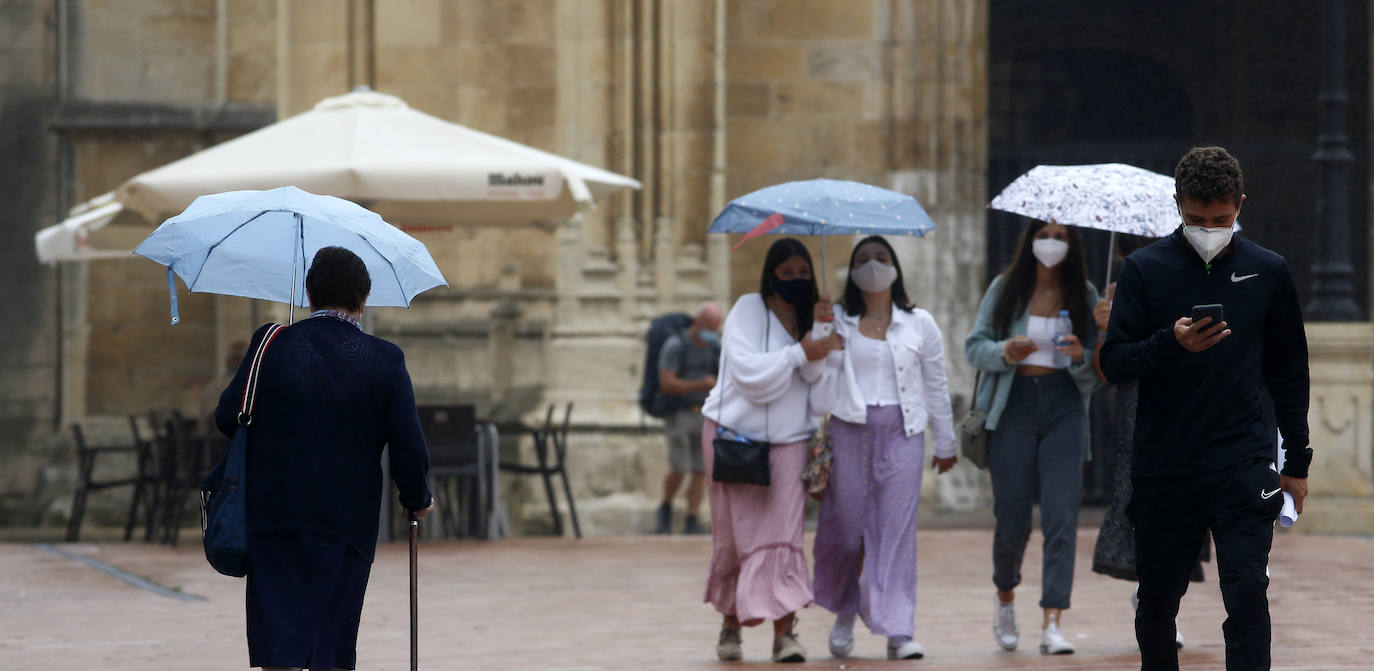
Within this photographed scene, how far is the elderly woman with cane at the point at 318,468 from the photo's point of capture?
5.25 meters

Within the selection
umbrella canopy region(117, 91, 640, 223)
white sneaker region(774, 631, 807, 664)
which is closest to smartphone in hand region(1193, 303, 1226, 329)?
white sneaker region(774, 631, 807, 664)

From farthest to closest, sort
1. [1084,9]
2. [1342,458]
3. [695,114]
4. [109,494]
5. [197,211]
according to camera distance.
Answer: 1. [1084,9]
2. [109,494]
3. [695,114]
4. [1342,458]
5. [197,211]

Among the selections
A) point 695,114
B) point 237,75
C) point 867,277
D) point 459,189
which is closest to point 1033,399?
point 867,277

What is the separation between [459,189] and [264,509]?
20.8ft

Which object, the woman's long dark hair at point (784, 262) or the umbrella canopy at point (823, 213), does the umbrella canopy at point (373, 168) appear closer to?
the umbrella canopy at point (823, 213)

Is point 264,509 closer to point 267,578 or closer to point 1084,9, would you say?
point 267,578

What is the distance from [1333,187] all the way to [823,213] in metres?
6.93

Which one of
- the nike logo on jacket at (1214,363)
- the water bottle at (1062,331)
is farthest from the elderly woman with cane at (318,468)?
the water bottle at (1062,331)

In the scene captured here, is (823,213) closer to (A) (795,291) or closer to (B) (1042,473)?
(A) (795,291)

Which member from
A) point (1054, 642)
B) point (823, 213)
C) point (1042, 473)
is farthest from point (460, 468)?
point (1054, 642)

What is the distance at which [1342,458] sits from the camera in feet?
43.5

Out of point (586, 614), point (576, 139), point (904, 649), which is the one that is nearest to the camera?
point (904, 649)

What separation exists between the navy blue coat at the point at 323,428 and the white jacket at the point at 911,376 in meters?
2.91

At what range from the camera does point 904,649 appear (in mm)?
7734
